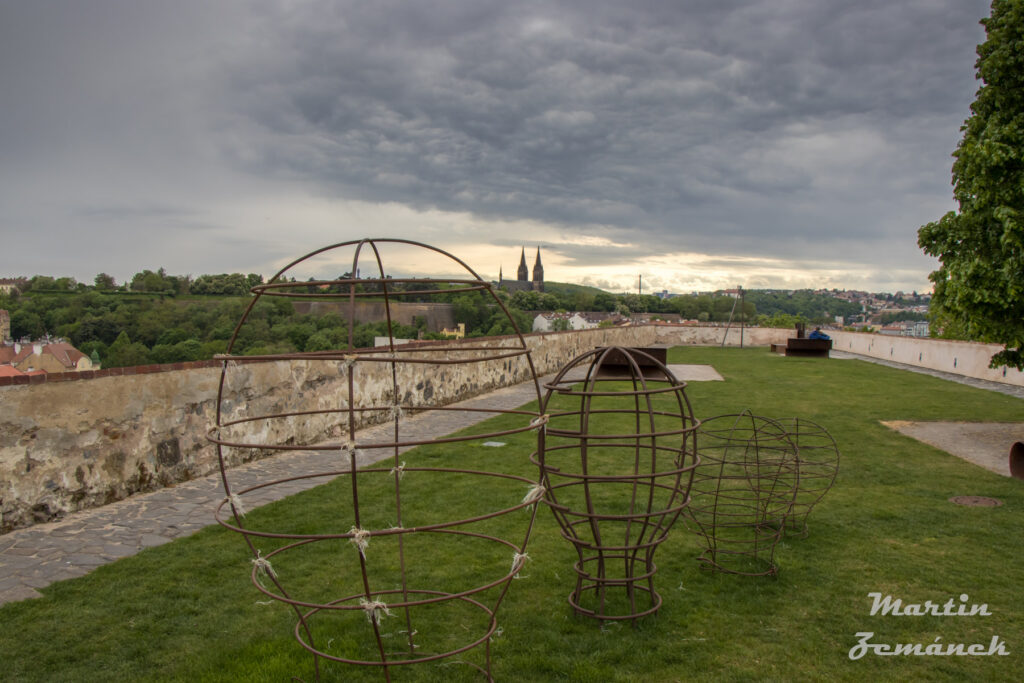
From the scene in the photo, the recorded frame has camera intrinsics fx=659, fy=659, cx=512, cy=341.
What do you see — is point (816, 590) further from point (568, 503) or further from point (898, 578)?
point (568, 503)

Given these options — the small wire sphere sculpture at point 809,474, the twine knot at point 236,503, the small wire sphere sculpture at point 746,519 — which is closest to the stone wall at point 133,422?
the twine knot at point 236,503

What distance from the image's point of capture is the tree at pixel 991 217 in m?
7.46

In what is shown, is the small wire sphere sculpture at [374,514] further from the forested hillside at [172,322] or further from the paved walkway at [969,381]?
the paved walkway at [969,381]

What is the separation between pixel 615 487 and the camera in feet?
21.7

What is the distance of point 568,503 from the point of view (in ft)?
19.2

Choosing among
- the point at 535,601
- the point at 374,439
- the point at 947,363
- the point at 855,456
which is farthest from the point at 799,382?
the point at 535,601

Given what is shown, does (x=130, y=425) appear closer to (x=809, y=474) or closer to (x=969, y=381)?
(x=809, y=474)

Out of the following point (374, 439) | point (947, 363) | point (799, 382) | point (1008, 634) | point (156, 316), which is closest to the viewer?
→ point (1008, 634)

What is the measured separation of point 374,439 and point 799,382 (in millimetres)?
11483

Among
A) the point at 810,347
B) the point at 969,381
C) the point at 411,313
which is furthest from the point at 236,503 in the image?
the point at 411,313

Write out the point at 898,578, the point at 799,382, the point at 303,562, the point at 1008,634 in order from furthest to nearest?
the point at 799,382 < the point at 303,562 < the point at 898,578 < the point at 1008,634

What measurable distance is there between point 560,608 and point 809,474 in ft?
8.24

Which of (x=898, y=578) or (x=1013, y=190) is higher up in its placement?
(x=1013, y=190)

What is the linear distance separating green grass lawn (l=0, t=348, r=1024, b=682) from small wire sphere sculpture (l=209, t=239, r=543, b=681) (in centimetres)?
4
